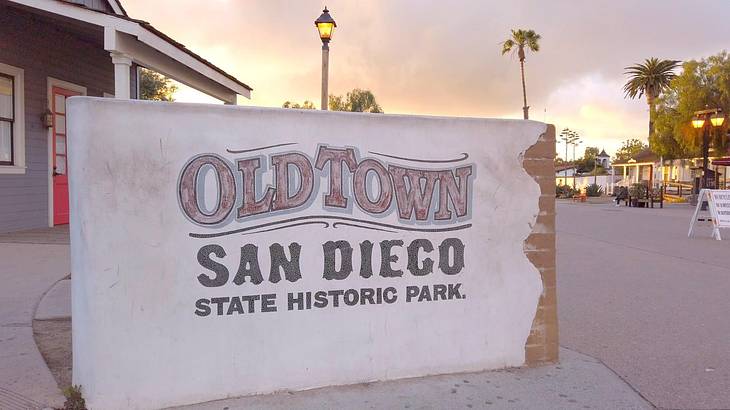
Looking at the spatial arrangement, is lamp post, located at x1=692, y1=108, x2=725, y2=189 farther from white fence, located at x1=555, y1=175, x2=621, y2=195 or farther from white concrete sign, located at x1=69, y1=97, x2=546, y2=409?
white fence, located at x1=555, y1=175, x2=621, y2=195

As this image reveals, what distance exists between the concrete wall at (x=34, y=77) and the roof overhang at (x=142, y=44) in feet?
5.74

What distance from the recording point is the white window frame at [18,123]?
1089 cm

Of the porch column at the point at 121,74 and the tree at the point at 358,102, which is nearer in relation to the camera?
the porch column at the point at 121,74

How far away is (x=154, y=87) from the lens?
27.5 m

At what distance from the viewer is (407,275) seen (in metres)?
4.36

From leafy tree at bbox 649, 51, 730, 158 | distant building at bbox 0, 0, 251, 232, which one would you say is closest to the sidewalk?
distant building at bbox 0, 0, 251, 232

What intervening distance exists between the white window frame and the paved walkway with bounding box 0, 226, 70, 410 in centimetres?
205

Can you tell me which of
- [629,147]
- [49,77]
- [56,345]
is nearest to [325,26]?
Answer: [49,77]

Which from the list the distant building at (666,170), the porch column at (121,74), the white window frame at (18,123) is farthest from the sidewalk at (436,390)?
the distant building at (666,170)

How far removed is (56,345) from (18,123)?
303 inches

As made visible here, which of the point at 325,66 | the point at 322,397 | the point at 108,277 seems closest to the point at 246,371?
the point at 322,397

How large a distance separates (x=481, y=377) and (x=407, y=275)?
97cm

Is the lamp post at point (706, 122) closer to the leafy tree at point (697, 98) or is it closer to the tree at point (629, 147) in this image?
the leafy tree at point (697, 98)

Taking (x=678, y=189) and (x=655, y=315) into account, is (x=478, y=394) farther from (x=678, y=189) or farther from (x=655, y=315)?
(x=678, y=189)
